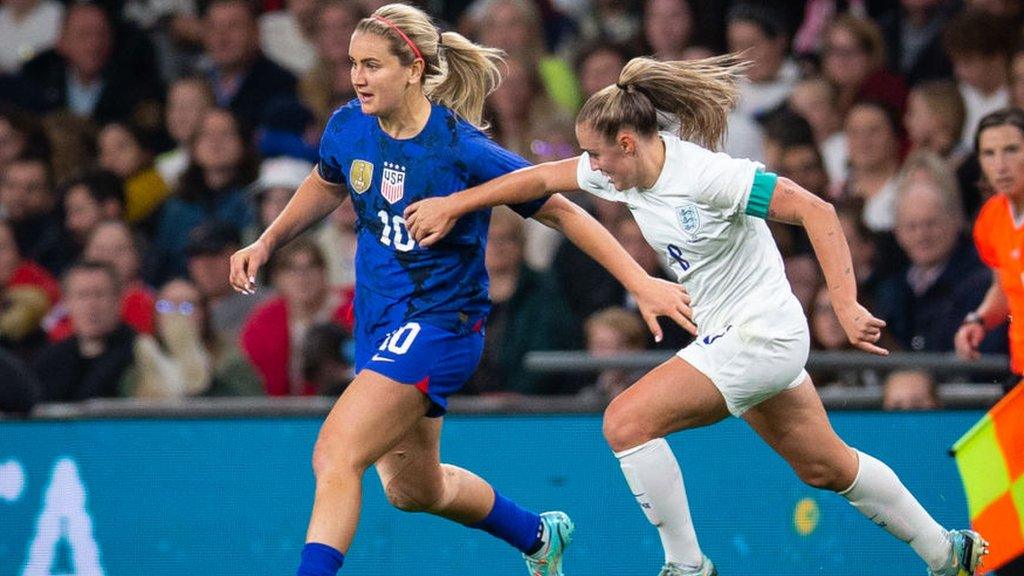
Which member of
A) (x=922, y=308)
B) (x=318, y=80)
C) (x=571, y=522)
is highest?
(x=318, y=80)

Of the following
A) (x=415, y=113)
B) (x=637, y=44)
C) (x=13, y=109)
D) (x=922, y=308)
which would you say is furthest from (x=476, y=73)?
(x=13, y=109)

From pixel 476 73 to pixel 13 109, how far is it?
6.24 meters

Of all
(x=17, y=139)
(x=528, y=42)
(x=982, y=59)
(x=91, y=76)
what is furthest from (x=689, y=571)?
(x=91, y=76)

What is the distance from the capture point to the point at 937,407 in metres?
7.45

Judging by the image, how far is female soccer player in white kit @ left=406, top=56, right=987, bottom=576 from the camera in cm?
599

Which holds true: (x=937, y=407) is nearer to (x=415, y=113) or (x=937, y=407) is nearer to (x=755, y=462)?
(x=755, y=462)

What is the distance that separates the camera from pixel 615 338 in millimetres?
8688

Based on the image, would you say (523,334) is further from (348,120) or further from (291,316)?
(348,120)

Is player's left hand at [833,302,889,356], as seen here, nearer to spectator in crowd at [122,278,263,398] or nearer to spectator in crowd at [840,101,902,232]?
spectator in crowd at [840,101,902,232]

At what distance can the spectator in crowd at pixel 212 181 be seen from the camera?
10883 millimetres

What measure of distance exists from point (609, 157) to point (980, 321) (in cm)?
200

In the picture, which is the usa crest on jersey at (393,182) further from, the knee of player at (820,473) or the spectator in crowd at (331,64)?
the spectator in crowd at (331,64)

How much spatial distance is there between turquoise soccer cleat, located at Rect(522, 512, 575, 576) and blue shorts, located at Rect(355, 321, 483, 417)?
2.68 ft

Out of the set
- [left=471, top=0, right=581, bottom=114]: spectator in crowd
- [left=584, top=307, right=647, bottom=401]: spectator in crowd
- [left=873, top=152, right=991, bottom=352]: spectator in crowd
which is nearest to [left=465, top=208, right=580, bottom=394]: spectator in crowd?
[left=584, top=307, right=647, bottom=401]: spectator in crowd
